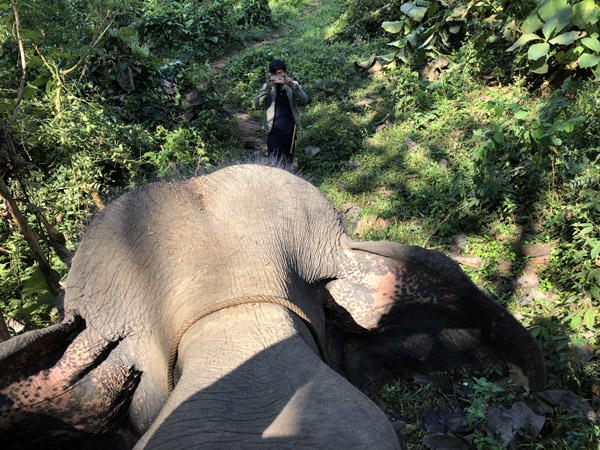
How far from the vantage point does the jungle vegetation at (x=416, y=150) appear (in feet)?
8.78

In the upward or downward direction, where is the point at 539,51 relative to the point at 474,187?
upward

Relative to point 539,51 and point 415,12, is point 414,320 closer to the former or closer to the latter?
point 539,51

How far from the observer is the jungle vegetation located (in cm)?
268

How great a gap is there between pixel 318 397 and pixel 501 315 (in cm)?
83

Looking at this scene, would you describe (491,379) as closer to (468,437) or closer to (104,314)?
(468,437)

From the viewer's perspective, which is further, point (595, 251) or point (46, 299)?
point (595, 251)

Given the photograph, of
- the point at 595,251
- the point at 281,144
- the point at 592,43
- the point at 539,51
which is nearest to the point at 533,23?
the point at 539,51

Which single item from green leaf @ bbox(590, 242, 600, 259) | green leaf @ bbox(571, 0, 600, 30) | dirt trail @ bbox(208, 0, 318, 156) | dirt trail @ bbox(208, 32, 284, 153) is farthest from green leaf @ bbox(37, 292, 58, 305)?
green leaf @ bbox(571, 0, 600, 30)

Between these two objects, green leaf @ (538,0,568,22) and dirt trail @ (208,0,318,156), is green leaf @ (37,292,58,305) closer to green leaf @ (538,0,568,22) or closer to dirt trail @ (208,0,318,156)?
dirt trail @ (208,0,318,156)

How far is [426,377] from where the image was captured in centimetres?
273

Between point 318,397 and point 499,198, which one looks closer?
point 318,397

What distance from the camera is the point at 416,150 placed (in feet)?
17.4

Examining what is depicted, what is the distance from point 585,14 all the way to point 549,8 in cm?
50

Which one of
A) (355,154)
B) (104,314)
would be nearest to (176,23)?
(355,154)
